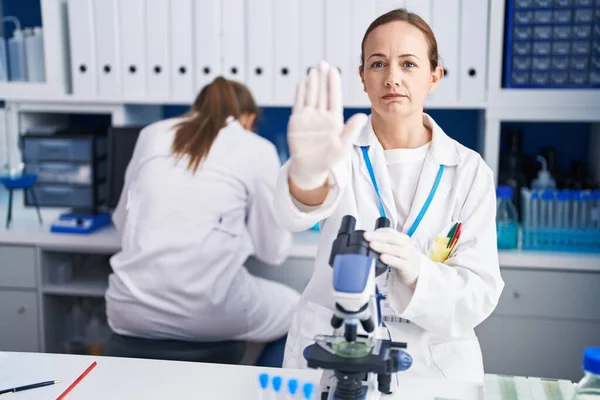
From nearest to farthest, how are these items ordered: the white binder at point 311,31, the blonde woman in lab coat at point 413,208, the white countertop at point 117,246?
the blonde woman in lab coat at point 413,208
the white countertop at point 117,246
the white binder at point 311,31

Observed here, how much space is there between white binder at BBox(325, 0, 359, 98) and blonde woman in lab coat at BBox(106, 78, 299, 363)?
1.50ft

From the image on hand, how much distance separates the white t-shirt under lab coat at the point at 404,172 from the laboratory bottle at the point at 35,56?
1.76m

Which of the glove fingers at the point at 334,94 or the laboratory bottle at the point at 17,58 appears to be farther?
the laboratory bottle at the point at 17,58

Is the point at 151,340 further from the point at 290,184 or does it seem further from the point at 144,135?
the point at 290,184

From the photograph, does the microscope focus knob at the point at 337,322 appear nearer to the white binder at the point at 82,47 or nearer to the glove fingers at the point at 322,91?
the glove fingers at the point at 322,91

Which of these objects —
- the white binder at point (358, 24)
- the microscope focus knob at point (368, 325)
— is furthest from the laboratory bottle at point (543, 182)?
the microscope focus knob at point (368, 325)

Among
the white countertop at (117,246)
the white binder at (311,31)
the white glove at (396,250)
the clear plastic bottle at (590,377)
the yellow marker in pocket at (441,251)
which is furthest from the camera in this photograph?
the white binder at (311,31)

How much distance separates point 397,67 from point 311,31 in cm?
109

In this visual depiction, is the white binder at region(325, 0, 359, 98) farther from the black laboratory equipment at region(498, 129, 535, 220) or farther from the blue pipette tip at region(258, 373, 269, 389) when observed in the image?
the blue pipette tip at region(258, 373, 269, 389)

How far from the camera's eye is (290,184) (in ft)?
3.53

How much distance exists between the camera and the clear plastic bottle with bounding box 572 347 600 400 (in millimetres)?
854

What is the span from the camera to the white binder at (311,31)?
2275 mm

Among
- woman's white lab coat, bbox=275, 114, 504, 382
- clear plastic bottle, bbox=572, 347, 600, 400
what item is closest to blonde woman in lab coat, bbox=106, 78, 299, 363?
woman's white lab coat, bbox=275, 114, 504, 382

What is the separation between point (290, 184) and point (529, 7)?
4.96ft
